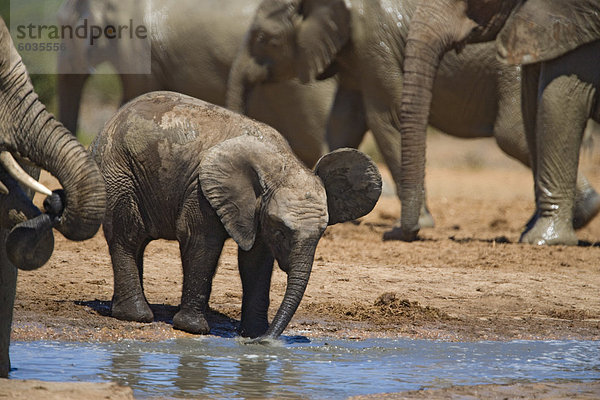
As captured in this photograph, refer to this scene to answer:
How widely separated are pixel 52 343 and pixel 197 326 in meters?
0.74

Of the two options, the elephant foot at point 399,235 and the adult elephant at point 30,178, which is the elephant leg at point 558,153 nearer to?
the elephant foot at point 399,235

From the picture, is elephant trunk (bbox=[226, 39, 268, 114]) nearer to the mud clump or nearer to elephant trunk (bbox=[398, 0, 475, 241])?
elephant trunk (bbox=[398, 0, 475, 241])

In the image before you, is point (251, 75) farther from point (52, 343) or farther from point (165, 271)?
point (52, 343)

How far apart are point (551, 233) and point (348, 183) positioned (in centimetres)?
384

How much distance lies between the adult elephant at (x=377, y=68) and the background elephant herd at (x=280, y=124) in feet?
0.05

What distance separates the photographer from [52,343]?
20.4 ft

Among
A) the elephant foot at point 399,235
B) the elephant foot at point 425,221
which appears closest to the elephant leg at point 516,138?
the elephant foot at point 425,221

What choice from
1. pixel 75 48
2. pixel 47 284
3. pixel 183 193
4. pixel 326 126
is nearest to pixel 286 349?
pixel 183 193

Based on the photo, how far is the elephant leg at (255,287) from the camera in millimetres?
6525

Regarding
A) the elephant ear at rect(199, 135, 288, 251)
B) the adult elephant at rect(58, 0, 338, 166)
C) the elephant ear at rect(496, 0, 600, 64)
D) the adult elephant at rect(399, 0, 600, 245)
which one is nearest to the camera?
the elephant ear at rect(199, 135, 288, 251)

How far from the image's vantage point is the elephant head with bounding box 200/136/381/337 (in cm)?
610

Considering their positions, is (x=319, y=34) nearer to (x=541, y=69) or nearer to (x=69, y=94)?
(x=541, y=69)

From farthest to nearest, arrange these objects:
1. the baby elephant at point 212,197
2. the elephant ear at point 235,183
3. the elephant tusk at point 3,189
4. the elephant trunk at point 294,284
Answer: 1. the elephant ear at point 235,183
2. the baby elephant at point 212,197
3. the elephant trunk at point 294,284
4. the elephant tusk at point 3,189

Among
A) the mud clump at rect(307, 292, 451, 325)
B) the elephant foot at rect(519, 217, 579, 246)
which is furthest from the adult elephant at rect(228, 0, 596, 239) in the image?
the mud clump at rect(307, 292, 451, 325)
